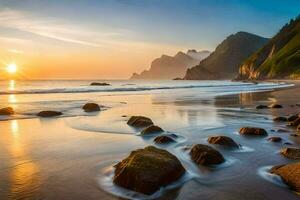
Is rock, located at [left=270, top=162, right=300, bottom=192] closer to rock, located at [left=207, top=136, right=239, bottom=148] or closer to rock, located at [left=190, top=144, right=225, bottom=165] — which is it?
rock, located at [left=190, top=144, right=225, bottom=165]

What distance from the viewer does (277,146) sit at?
38.1 ft

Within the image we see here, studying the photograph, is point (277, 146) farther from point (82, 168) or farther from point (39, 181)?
point (39, 181)

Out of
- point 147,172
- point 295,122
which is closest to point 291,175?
point 147,172

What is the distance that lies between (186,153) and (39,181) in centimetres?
466

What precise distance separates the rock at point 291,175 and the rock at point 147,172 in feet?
7.84

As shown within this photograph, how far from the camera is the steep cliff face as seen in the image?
144m

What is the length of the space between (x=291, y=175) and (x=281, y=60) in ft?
523

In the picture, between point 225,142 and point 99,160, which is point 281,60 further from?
point 99,160

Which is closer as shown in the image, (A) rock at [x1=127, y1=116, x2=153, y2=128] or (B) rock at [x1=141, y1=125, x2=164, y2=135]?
(B) rock at [x1=141, y1=125, x2=164, y2=135]

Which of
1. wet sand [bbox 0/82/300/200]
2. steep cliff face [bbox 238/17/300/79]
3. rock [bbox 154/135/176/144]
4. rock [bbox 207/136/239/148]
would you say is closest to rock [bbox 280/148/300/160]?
wet sand [bbox 0/82/300/200]

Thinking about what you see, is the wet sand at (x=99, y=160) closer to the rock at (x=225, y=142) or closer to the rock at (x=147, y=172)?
the rock at (x=147, y=172)

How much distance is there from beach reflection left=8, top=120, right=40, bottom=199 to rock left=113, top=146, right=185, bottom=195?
1.92 metres

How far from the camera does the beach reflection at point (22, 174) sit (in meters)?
7.23

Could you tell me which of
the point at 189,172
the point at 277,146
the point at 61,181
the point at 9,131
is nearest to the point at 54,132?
the point at 9,131
